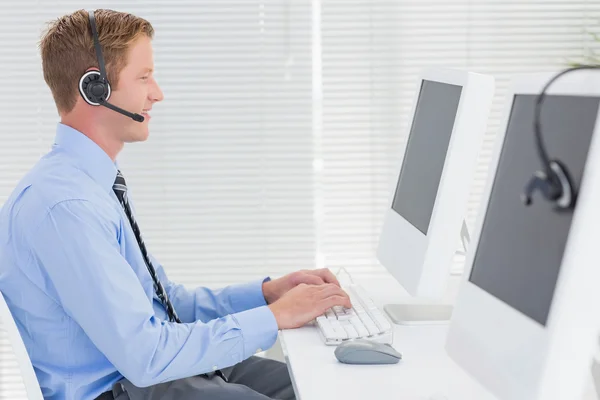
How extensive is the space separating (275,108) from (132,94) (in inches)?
50.4

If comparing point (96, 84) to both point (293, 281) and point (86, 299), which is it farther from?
point (293, 281)

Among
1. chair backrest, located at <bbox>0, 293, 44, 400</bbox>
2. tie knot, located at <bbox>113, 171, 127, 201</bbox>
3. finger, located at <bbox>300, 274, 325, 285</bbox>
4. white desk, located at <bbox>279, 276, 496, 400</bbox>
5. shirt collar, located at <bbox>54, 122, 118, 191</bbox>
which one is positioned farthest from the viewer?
finger, located at <bbox>300, 274, 325, 285</bbox>

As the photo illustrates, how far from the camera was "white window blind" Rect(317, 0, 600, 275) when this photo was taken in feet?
9.61

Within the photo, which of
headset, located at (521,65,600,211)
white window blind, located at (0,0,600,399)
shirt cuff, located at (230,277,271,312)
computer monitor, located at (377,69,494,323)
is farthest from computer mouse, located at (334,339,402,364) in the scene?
A: white window blind, located at (0,0,600,399)

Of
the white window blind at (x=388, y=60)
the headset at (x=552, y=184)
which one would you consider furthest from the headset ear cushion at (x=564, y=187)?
the white window blind at (x=388, y=60)

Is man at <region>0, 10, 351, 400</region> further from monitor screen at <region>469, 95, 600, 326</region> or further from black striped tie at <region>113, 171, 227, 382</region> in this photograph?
monitor screen at <region>469, 95, 600, 326</region>

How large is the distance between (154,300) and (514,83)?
930 millimetres

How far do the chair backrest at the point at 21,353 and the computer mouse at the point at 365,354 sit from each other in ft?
1.67

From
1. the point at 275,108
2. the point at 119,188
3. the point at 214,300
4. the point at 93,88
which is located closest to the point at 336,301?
the point at 214,300

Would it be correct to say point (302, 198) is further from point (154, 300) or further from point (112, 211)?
point (112, 211)

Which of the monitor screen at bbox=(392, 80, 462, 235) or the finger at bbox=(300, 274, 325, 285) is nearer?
the monitor screen at bbox=(392, 80, 462, 235)

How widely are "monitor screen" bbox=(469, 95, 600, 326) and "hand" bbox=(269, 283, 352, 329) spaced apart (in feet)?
1.62

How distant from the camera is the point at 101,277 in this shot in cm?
140

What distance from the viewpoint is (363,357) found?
1389mm
